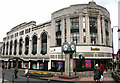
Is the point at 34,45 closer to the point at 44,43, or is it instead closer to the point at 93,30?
the point at 44,43

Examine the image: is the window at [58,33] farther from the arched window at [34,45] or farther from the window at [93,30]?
the arched window at [34,45]

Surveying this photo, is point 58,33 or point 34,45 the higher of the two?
point 58,33

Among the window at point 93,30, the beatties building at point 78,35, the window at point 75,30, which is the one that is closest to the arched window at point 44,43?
the beatties building at point 78,35

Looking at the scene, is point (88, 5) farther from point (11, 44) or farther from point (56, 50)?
point (11, 44)

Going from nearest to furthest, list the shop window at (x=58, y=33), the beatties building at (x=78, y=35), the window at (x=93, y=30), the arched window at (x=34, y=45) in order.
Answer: the beatties building at (x=78, y=35), the window at (x=93, y=30), the shop window at (x=58, y=33), the arched window at (x=34, y=45)

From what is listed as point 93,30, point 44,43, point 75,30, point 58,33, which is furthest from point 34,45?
point 93,30

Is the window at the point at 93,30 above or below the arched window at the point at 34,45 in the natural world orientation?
above

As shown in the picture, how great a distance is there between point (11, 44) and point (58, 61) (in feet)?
103

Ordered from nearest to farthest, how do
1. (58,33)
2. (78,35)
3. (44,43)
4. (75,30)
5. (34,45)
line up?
1. (78,35)
2. (75,30)
3. (58,33)
4. (44,43)
5. (34,45)

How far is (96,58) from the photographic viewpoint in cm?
2608

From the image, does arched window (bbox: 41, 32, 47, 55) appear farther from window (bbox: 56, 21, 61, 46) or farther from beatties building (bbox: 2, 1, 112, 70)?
window (bbox: 56, 21, 61, 46)

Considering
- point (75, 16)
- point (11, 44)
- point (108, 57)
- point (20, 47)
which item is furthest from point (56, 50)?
point (11, 44)

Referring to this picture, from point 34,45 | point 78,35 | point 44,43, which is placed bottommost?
point 34,45

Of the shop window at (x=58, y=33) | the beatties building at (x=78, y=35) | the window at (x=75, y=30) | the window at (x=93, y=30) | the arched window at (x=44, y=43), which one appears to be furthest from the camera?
the arched window at (x=44, y=43)
